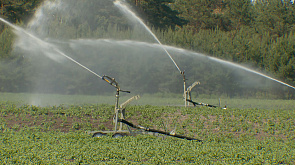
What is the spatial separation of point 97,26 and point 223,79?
1273cm

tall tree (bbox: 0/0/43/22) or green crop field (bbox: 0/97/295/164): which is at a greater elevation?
tall tree (bbox: 0/0/43/22)

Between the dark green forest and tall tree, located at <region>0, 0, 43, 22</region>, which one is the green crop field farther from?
tall tree, located at <region>0, 0, 43, 22</region>

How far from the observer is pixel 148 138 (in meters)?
12.6

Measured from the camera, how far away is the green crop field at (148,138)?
31.7ft

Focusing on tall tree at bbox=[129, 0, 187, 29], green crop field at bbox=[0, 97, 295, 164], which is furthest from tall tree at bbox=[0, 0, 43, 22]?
green crop field at bbox=[0, 97, 295, 164]

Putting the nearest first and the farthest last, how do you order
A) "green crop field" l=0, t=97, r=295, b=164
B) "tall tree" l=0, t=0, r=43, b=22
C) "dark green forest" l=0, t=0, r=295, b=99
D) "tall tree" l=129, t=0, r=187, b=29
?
1. "green crop field" l=0, t=97, r=295, b=164
2. "dark green forest" l=0, t=0, r=295, b=99
3. "tall tree" l=0, t=0, r=43, b=22
4. "tall tree" l=129, t=0, r=187, b=29

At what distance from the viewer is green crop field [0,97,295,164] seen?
31.7 feet

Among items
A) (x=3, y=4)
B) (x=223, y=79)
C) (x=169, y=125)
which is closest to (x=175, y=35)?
(x=223, y=79)

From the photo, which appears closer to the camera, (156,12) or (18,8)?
(18,8)

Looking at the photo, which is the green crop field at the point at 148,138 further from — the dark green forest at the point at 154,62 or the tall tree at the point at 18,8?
the tall tree at the point at 18,8

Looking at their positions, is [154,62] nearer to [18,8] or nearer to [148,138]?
[18,8]

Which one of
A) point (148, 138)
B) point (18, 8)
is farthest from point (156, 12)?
point (148, 138)

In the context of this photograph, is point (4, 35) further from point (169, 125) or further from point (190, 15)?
point (190, 15)

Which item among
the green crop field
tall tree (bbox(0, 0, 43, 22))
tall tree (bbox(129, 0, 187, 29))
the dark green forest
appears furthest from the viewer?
tall tree (bbox(129, 0, 187, 29))
